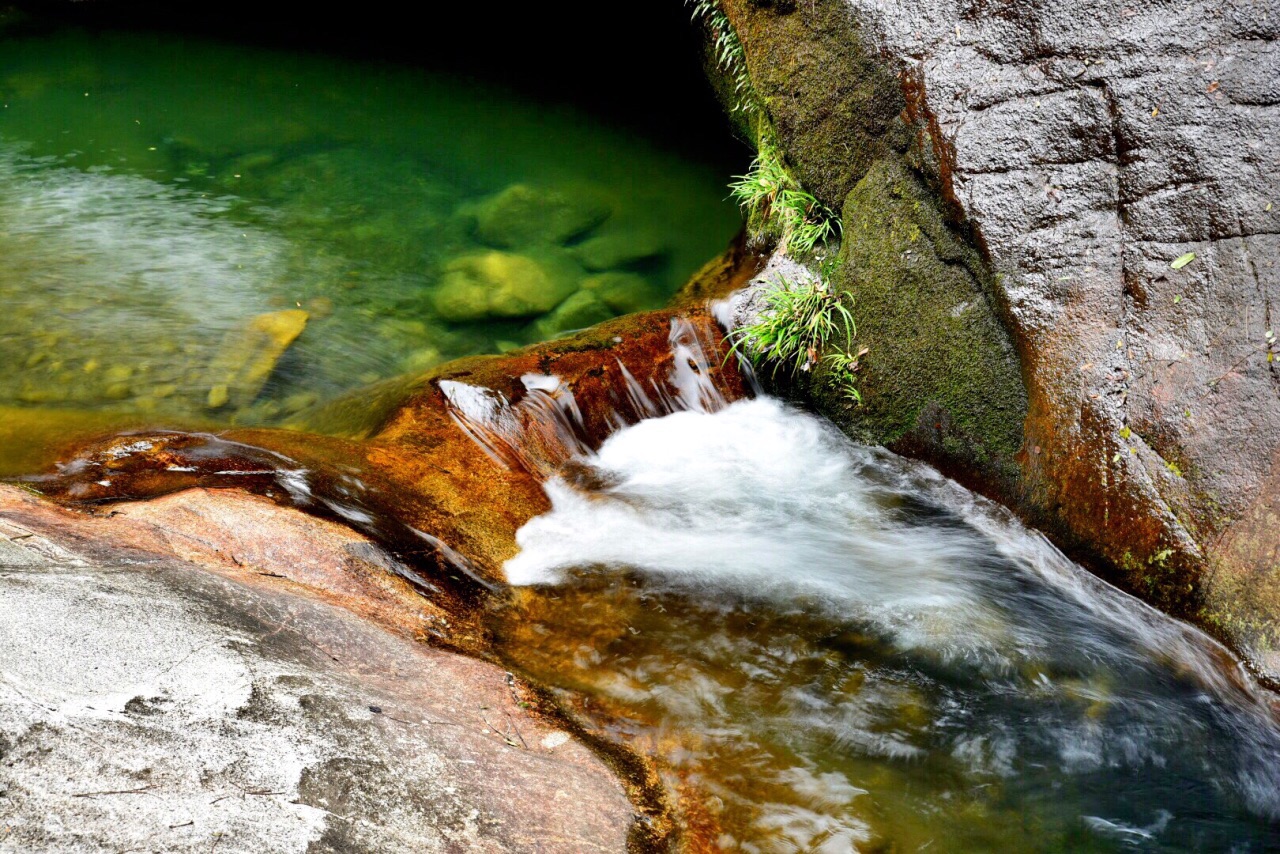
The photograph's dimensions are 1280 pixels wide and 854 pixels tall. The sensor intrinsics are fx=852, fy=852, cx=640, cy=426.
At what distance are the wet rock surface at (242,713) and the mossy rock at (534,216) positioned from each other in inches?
193

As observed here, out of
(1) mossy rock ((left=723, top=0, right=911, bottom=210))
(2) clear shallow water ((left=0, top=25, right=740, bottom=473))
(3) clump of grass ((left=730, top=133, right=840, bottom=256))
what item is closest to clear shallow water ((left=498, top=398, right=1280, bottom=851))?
(3) clump of grass ((left=730, top=133, right=840, bottom=256))

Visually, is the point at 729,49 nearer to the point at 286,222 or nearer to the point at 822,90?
the point at 822,90

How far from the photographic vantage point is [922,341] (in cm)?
508

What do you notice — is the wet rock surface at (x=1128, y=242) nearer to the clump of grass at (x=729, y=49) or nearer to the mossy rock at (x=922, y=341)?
the mossy rock at (x=922, y=341)

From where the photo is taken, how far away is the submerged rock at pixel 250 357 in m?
5.95

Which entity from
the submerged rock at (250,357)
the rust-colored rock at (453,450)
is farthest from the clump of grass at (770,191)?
the submerged rock at (250,357)

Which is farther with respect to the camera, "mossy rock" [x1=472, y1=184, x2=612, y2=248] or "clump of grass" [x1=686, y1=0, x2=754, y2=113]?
"mossy rock" [x1=472, y1=184, x2=612, y2=248]

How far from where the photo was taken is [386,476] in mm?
4512

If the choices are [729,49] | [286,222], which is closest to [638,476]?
[729,49]

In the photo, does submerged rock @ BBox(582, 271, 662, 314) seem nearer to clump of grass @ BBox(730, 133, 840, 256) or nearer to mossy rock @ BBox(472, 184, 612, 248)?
mossy rock @ BBox(472, 184, 612, 248)

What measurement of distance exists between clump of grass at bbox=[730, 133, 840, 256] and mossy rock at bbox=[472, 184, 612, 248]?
218 cm

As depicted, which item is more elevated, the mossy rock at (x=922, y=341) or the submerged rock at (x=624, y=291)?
the mossy rock at (x=922, y=341)

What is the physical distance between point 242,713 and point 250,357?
4.31 metres

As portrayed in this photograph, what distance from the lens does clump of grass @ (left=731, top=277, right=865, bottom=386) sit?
5406mm
